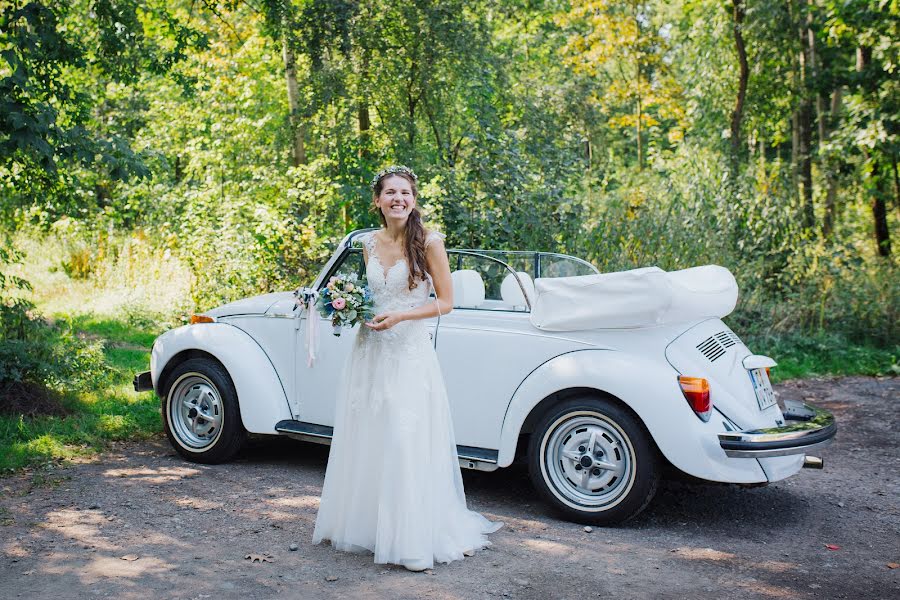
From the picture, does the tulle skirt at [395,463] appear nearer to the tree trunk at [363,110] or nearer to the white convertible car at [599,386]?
the white convertible car at [599,386]

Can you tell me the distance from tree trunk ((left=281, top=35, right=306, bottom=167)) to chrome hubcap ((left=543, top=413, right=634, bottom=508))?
8.86 metres

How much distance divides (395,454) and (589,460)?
4.23ft

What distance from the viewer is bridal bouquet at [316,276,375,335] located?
4.87m

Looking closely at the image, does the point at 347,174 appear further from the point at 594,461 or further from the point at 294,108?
the point at 594,461

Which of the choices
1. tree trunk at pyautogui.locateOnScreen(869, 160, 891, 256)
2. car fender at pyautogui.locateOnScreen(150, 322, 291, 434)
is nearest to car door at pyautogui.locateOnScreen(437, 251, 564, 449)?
car fender at pyautogui.locateOnScreen(150, 322, 291, 434)

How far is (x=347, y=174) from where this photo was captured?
41.9 feet

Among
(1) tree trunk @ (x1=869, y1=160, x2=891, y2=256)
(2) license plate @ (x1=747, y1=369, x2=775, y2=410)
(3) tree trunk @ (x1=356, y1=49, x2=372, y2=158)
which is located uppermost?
(3) tree trunk @ (x1=356, y1=49, x2=372, y2=158)

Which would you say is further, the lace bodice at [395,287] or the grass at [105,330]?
the grass at [105,330]

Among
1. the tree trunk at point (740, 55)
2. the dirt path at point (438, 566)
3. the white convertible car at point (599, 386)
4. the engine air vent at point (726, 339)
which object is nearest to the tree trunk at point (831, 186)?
the tree trunk at point (740, 55)

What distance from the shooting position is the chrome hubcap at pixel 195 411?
6684 mm

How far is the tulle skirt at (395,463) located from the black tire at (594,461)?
2.13 feet

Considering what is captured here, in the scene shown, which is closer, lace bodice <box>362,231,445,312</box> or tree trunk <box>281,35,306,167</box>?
lace bodice <box>362,231,445,312</box>

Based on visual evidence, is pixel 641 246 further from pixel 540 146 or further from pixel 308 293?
pixel 308 293

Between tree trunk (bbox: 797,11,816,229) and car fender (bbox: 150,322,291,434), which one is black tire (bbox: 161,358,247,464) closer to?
car fender (bbox: 150,322,291,434)
